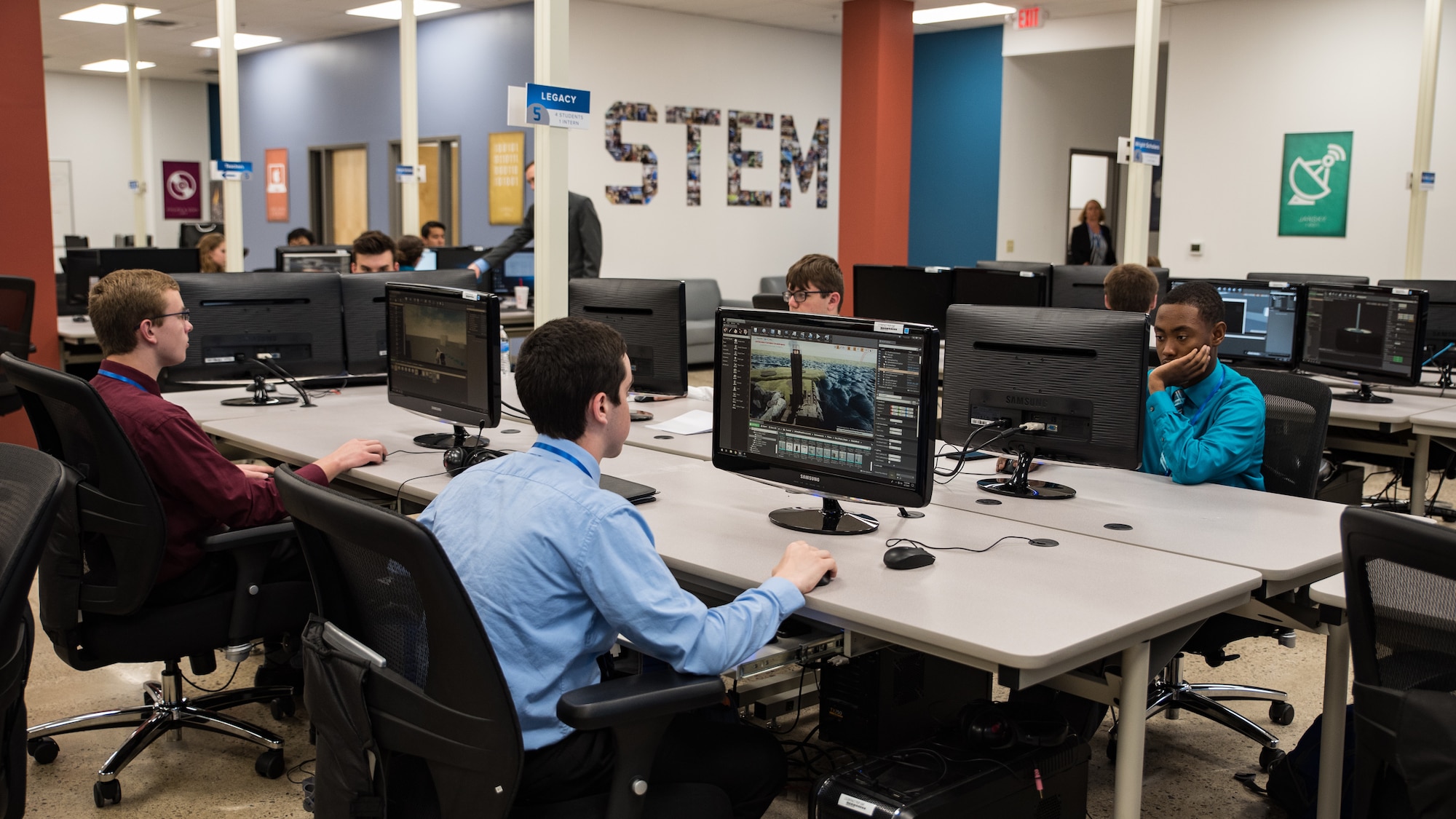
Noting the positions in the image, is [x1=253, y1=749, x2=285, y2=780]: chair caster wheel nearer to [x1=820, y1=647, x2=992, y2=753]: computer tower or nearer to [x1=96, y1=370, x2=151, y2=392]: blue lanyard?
[x1=96, y1=370, x2=151, y2=392]: blue lanyard

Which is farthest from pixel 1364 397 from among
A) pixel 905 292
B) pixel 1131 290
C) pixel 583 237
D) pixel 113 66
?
pixel 113 66

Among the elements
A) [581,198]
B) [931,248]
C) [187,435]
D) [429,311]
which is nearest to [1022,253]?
[931,248]

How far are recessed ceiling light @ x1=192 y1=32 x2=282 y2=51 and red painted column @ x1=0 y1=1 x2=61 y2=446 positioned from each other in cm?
702

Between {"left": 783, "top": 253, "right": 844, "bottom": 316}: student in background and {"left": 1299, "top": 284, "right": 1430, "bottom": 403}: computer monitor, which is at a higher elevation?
{"left": 783, "top": 253, "right": 844, "bottom": 316}: student in background

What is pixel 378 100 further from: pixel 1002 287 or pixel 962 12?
pixel 1002 287

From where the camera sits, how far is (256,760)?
9.86 feet

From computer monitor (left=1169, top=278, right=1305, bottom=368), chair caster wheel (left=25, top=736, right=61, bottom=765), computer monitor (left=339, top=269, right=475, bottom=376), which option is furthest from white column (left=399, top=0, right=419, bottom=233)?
chair caster wheel (left=25, top=736, right=61, bottom=765)

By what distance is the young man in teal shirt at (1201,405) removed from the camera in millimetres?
3025

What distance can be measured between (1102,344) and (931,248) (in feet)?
30.8

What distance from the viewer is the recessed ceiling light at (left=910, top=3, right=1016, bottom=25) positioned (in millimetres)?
10336

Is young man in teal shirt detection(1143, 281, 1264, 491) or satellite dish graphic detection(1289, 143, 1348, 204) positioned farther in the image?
satellite dish graphic detection(1289, 143, 1348, 204)

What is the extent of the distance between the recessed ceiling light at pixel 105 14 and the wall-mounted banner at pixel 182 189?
3.58 metres

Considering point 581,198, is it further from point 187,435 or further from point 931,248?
point 931,248

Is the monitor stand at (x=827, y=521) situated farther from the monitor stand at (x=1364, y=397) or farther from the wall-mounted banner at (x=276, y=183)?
the wall-mounted banner at (x=276, y=183)
